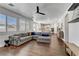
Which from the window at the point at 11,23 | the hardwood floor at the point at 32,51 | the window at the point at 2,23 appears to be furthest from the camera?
the window at the point at 11,23

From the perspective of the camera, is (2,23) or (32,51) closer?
(32,51)

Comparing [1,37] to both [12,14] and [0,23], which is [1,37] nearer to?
[0,23]

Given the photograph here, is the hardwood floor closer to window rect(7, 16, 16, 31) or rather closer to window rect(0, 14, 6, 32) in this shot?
window rect(0, 14, 6, 32)

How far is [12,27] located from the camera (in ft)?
19.2

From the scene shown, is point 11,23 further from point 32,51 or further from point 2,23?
point 32,51

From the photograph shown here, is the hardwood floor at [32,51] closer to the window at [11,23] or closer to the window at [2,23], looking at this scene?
the window at [2,23]

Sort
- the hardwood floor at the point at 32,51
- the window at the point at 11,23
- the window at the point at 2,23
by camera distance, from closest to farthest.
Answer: the hardwood floor at the point at 32,51, the window at the point at 2,23, the window at the point at 11,23

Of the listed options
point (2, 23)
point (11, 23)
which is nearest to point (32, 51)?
point (2, 23)

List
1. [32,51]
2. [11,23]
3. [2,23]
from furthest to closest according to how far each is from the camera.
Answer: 1. [11,23]
2. [2,23]
3. [32,51]

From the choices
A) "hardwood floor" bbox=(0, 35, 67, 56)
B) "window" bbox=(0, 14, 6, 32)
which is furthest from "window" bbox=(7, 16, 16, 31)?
"hardwood floor" bbox=(0, 35, 67, 56)

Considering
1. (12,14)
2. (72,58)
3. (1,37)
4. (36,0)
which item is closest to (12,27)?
(12,14)

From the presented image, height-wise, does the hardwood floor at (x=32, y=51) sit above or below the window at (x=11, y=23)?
below

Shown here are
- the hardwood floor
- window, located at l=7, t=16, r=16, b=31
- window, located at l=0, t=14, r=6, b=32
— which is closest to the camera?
the hardwood floor

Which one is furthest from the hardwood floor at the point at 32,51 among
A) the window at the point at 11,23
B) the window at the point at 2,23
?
the window at the point at 11,23
